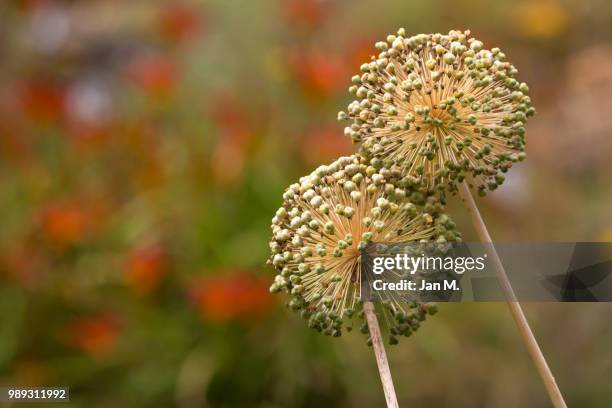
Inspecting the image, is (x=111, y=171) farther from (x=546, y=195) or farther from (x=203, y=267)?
(x=546, y=195)

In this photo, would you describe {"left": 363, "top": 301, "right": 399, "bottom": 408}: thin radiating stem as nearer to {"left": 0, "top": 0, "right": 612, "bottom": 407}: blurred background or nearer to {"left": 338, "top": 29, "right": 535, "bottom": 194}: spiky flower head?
{"left": 338, "top": 29, "right": 535, "bottom": 194}: spiky flower head

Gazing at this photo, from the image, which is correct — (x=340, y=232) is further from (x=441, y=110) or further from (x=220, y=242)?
(x=220, y=242)

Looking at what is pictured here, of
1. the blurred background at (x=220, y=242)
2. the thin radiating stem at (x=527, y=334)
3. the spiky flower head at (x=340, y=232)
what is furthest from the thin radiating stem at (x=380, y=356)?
the blurred background at (x=220, y=242)

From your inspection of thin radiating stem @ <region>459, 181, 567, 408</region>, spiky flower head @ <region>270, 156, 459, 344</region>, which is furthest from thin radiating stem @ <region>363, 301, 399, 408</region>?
thin radiating stem @ <region>459, 181, 567, 408</region>

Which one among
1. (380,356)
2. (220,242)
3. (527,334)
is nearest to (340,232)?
(380,356)

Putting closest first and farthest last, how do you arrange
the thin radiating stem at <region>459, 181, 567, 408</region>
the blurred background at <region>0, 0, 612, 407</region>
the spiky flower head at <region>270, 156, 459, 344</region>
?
the thin radiating stem at <region>459, 181, 567, 408</region>, the spiky flower head at <region>270, 156, 459, 344</region>, the blurred background at <region>0, 0, 612, 407</region>

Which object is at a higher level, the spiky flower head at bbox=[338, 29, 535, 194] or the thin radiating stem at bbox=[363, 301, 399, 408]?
the spiky flower head at bbox=[338, 29, 535, 194]

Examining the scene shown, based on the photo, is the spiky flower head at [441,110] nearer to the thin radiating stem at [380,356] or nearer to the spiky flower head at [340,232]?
the spiky flower head at [340,232]
